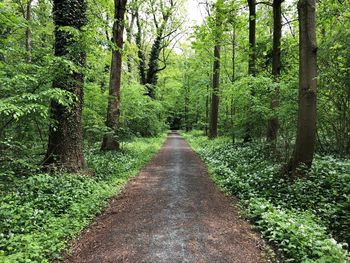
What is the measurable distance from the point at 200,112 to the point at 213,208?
1298 inches

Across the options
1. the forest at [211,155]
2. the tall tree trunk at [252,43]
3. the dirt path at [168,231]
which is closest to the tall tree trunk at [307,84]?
the forest at [211,155]

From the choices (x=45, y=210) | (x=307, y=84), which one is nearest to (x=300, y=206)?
(x=307, y=84)

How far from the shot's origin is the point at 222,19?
12281 mm

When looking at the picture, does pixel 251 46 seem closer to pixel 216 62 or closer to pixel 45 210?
pixel 216 62

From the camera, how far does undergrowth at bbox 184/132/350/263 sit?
3.79m

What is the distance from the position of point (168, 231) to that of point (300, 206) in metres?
2.74

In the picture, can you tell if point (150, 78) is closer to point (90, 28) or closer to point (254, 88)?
point (254, 88)

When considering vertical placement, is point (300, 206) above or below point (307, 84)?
below

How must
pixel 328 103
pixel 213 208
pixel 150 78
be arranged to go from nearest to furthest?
pixel 213 208
pixel 328 103
pixel 150 78

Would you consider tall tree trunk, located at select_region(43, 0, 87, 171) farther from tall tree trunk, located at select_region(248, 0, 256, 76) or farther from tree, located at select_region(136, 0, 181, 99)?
tree, located at select_region(136, 0, 181, 99)

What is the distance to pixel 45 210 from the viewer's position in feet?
16.7

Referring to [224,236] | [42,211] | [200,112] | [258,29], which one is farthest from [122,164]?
[200,112]

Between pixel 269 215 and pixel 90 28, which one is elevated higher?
pixel 90 28

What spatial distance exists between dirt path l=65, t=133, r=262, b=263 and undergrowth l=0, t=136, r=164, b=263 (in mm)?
286
